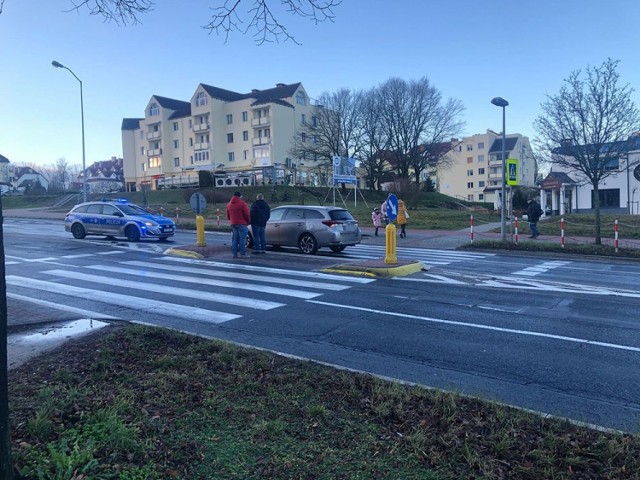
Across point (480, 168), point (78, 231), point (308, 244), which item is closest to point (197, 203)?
point (308, 244)

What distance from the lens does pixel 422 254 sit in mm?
18469

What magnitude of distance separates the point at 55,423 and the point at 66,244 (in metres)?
18.0

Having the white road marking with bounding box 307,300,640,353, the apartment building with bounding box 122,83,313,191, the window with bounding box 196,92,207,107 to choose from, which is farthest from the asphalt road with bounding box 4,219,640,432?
the window with bounding box 196,92,207,107

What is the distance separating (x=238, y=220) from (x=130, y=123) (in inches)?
3183

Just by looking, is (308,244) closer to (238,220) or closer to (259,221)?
(259,221)

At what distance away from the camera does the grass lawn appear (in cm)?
325

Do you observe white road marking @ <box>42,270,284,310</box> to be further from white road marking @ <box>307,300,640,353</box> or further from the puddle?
the puddle

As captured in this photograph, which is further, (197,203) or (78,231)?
(78,231)

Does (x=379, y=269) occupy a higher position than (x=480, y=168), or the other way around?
(x=480, y=168)

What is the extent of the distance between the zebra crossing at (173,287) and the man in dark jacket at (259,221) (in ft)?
7.85

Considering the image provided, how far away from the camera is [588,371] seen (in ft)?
18.8

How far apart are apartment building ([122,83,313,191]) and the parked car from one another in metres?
47.8

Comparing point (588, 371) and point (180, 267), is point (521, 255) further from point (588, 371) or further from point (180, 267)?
point (588, 371)

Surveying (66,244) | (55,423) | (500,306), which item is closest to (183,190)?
(66,244)
